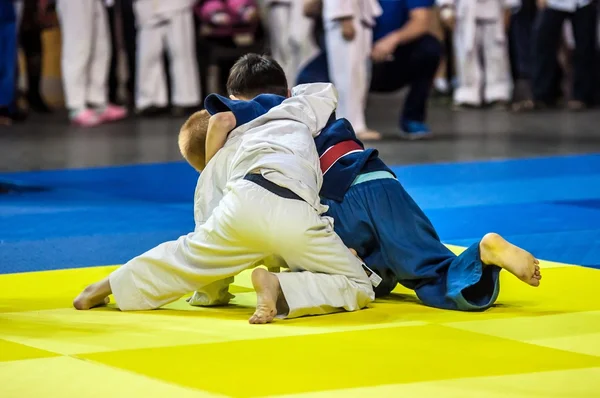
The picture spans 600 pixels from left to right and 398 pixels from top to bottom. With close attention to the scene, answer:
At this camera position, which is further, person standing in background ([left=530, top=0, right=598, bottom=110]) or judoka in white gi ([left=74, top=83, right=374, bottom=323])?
person standing in background ([left=530, top=0, right=598, bottom=110])

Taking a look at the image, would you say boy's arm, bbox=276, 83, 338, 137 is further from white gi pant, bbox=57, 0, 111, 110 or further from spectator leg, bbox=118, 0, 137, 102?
spectator leg, bbox=118, 0, 137, 102

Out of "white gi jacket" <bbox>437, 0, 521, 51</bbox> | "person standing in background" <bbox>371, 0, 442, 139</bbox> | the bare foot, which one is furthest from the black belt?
"white gi jacket" <bbox>437, 0, 521, 51</bbox>

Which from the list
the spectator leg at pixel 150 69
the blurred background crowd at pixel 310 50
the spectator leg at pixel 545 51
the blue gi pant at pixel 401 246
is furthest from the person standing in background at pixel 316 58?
the blue gi pant at pixel 401 246

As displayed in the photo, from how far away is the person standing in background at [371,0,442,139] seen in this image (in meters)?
10.7

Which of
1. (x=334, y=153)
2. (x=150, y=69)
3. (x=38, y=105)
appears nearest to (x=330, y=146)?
(x=334, y=153)

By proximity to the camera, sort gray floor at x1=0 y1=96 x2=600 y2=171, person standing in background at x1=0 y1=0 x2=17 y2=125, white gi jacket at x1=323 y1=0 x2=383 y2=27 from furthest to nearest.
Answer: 1. person standing in background at x1=0 y1=0 x2=17 y2=125
2. white gi jacket at x1=323 y1=0 x2=383 y2=27
3. gray floor at x1=0 y1=96 x2=600 y2=171

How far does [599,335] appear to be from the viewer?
152 inches

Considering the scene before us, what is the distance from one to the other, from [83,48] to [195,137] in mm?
8660

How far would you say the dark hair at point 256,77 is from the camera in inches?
186

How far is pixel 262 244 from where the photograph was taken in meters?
4.28

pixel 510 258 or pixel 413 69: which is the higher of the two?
pixel 510 258

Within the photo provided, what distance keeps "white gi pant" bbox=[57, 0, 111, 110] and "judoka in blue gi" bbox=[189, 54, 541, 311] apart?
28.2 ft

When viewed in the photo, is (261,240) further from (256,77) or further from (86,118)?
(86,118)

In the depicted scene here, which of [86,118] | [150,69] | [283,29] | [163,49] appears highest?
[283,29]
